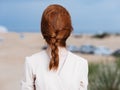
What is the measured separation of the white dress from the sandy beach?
27.6 feet

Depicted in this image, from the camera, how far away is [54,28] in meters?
1.87


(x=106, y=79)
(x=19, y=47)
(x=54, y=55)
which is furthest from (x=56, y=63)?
(x=19, y=47)

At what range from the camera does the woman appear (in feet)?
6.11

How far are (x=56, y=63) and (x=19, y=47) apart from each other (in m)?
10.1

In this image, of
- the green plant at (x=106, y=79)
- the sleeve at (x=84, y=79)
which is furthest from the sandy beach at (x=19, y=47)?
the sleeve at (x=84, y=79)

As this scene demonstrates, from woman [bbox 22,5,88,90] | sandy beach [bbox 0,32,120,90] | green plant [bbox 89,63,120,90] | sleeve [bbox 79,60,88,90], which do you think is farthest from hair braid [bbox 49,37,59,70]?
sandy beach [bbox 0,32,120,90]

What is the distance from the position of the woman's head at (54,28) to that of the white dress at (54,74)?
0.03 m

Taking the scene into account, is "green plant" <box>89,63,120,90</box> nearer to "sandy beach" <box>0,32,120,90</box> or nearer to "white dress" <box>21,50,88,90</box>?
"sandy beach" <box>0,32,120,90</box>

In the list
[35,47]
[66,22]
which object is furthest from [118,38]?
[66,22]

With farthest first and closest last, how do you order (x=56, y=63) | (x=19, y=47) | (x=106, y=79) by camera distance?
(x=19, y=47)
(x=106, y=79)
(x=56, y=63)

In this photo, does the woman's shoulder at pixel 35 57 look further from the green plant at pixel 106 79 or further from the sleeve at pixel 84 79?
the green plant at pixel 106 79

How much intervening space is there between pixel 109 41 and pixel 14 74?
2.21 m

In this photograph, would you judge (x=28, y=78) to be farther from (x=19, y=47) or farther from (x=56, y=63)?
(x=19, y=47)

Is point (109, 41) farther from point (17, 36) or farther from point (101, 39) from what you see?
point (17, 36)
